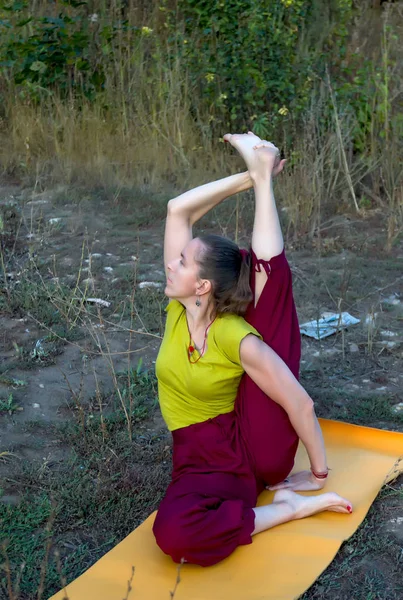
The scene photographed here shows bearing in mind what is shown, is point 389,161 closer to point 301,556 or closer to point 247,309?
point 247,309

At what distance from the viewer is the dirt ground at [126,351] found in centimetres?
298

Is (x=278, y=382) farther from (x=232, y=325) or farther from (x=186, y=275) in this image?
(x=186, y=275)

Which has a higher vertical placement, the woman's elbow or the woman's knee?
the woman's elbow

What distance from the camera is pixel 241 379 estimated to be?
306cm

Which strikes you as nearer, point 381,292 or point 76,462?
point 76,462

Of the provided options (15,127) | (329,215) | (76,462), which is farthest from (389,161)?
(76,462)

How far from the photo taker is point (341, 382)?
13.5ft

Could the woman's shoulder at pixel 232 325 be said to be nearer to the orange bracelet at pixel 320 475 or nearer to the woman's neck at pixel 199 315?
the woman's neck at pixel 199 315

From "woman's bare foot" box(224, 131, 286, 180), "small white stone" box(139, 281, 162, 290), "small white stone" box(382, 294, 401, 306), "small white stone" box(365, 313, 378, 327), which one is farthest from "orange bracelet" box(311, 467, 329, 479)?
"small white stone" box(139, 281, 162, 290)

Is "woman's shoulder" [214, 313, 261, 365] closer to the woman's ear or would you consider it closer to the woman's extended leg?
the woman's ear

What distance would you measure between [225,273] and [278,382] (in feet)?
1.42

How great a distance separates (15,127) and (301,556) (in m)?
5.46

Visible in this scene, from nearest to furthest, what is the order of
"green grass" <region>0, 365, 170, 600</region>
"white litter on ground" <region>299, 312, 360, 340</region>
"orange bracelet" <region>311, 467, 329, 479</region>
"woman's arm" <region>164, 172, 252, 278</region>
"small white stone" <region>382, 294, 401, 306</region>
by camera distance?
1. "green grass" <region>0, 365, 170, 600</region>
2. "orange bracelet" <region>311, 467, 329, 479</region>
3. "woman's arm" <region>164, 172, 252, 278</region>
4. "white litter on ground" <region>299, 312, 360, 340</region>
5. "small white stone" <region>382, 294, 401, 306</region>

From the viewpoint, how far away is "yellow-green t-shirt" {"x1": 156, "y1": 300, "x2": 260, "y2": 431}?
295 centimetres
